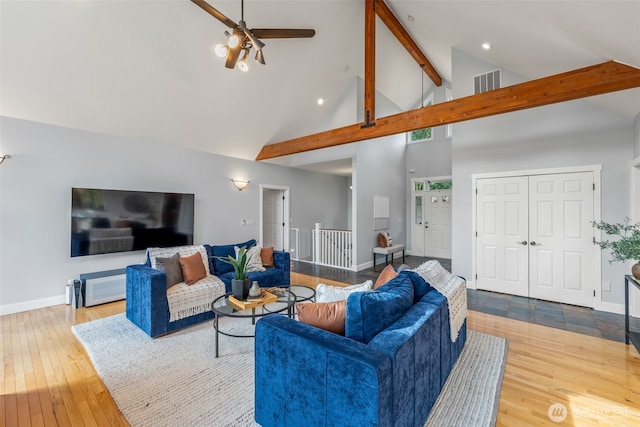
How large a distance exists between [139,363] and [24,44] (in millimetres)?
3558

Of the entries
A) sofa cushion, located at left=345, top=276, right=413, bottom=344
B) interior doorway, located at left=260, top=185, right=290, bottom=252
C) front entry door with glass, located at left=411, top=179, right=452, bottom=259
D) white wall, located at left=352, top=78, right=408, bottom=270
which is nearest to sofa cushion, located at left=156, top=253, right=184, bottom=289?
sofa cushion, located at left=345, top=276, right=413, bottom=344

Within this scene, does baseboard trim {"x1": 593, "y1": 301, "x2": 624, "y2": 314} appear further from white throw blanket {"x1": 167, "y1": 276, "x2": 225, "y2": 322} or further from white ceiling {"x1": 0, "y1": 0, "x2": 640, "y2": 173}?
white throw blanket {"x1": 167, "y1": 276, "x2": 225, "y2": 322}

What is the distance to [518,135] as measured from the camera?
442 cm

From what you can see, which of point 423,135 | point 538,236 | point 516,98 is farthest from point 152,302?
point 423,135

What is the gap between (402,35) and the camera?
4.92 meters

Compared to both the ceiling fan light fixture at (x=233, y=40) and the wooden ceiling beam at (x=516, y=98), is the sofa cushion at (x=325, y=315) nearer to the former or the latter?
the ceiling fan light fixture at (x=233, y=40)

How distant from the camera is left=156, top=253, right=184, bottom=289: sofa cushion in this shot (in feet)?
10.8

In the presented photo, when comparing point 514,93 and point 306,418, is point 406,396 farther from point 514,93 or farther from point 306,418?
point 514,93

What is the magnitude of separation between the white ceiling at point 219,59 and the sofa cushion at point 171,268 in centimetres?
242

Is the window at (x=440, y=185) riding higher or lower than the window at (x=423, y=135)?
lower

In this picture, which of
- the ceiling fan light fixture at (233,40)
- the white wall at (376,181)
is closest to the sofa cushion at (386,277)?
the ceiling fan light fixture at (233,40)

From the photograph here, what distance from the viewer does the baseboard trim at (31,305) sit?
3564mm

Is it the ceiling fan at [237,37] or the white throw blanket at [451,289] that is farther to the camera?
the ceiling fan at [237,37]
